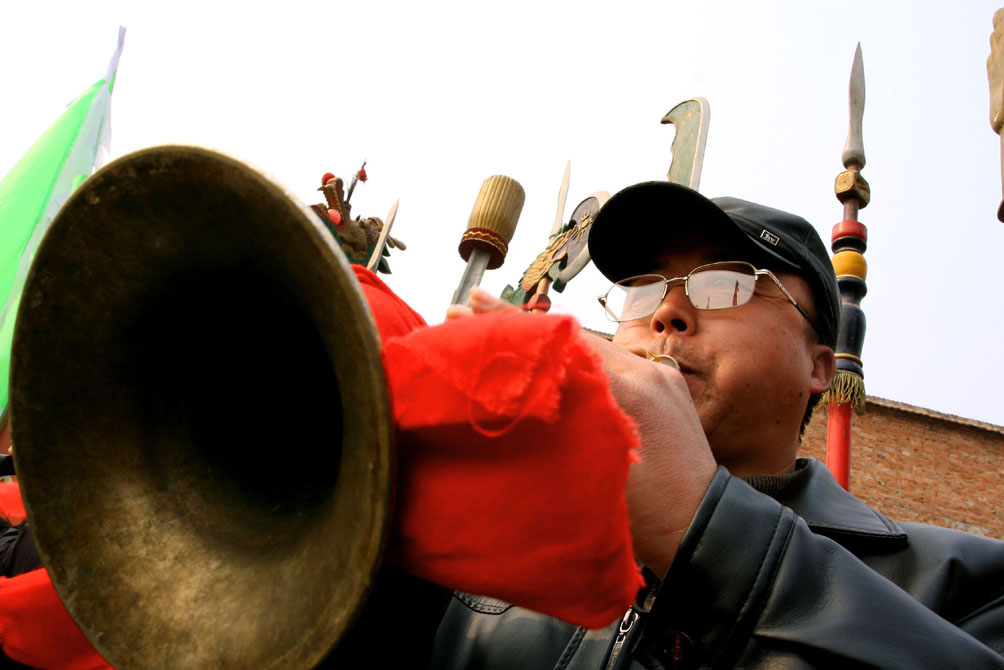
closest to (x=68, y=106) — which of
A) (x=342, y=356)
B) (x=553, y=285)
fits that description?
(x=553, y=285)

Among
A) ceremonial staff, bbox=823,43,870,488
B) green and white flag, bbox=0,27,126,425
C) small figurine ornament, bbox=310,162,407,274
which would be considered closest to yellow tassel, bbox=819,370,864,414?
ceremonial staff, bbox=823,43,870,488

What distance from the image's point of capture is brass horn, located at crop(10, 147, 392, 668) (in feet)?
2.18

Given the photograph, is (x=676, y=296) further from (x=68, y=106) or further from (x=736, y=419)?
(x=68, y=106)

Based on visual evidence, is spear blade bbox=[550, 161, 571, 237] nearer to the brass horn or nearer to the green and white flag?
the brass horn

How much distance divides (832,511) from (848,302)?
6.52ft

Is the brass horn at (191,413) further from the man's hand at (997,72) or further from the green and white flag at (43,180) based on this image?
the green and white flag at (43,180)

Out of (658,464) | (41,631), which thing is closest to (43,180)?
(41,631)

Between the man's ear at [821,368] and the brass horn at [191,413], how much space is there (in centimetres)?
128

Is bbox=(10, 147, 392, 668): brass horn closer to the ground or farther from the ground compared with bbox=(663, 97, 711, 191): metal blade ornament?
closer to the ground

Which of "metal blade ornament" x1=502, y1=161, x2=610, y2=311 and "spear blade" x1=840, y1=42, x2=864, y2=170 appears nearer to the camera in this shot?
"metal blade ornament" x1=502, y1=161, x2=610, y2=311

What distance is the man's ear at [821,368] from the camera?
162cm

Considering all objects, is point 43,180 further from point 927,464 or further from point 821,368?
point 927,464

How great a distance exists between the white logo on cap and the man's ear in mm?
301

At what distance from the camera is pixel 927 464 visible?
11062 millimetres
